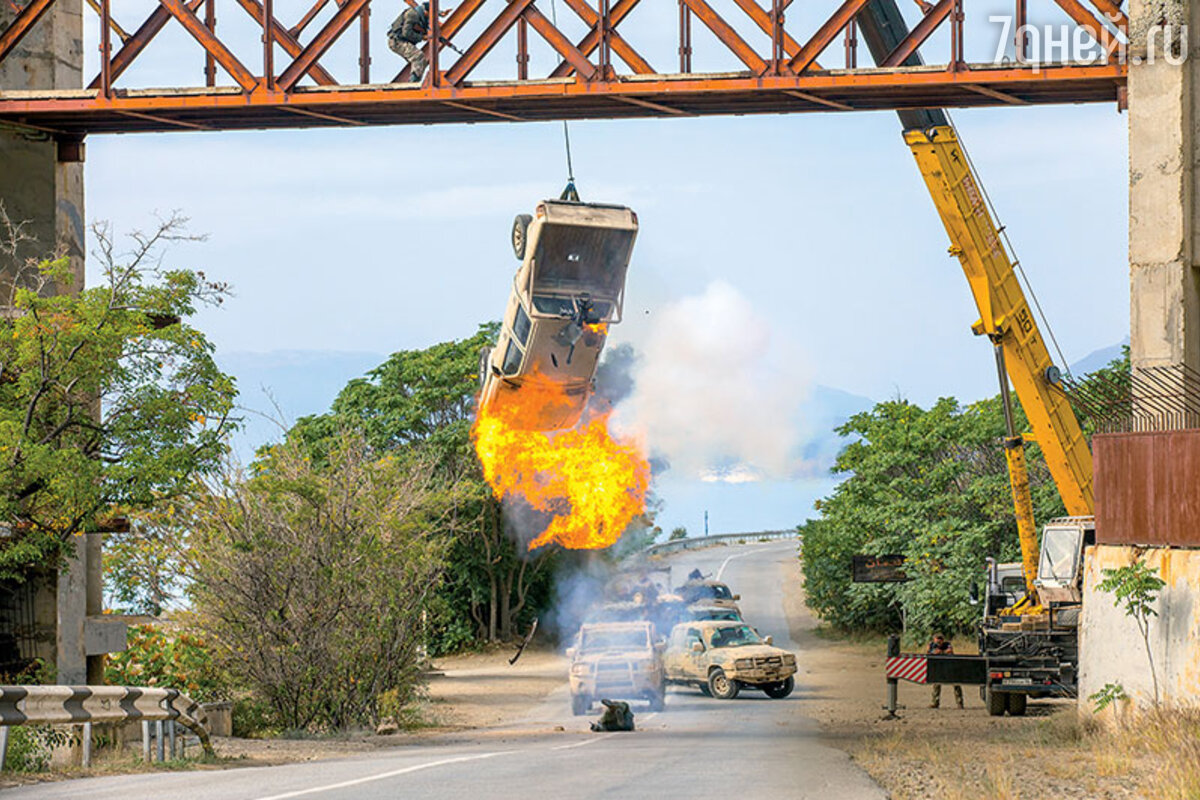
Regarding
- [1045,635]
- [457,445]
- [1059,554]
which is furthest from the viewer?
[457,445]

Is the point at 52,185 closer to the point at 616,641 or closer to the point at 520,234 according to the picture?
the point at 520,234

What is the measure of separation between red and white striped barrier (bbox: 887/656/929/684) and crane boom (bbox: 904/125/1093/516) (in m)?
4.28

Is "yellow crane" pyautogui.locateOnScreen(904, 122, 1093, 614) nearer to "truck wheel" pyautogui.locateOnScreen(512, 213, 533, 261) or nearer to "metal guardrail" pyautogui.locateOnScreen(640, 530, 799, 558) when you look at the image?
"truck wheel" pyautogui.locateOnScreen(512, 213, 533, 261)

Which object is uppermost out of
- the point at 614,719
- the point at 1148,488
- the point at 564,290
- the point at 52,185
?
the point at 52,185

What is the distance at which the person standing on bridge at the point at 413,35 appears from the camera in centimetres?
2456

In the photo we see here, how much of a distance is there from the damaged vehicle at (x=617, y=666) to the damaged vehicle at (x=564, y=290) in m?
6.31

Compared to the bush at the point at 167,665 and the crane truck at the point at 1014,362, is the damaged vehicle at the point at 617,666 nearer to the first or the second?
the crane truck at the point at 1014,362

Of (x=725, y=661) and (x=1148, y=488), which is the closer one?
(x=1148, y=488)

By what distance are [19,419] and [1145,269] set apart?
656 inches

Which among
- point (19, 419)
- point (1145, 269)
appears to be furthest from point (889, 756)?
point (19, 419)

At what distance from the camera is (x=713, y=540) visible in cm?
11375

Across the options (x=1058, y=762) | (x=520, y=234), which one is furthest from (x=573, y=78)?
(x=1058, y=762)

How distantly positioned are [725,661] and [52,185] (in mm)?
17168


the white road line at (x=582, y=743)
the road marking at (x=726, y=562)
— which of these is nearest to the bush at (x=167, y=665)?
the white road line at (x=582, y=743)
